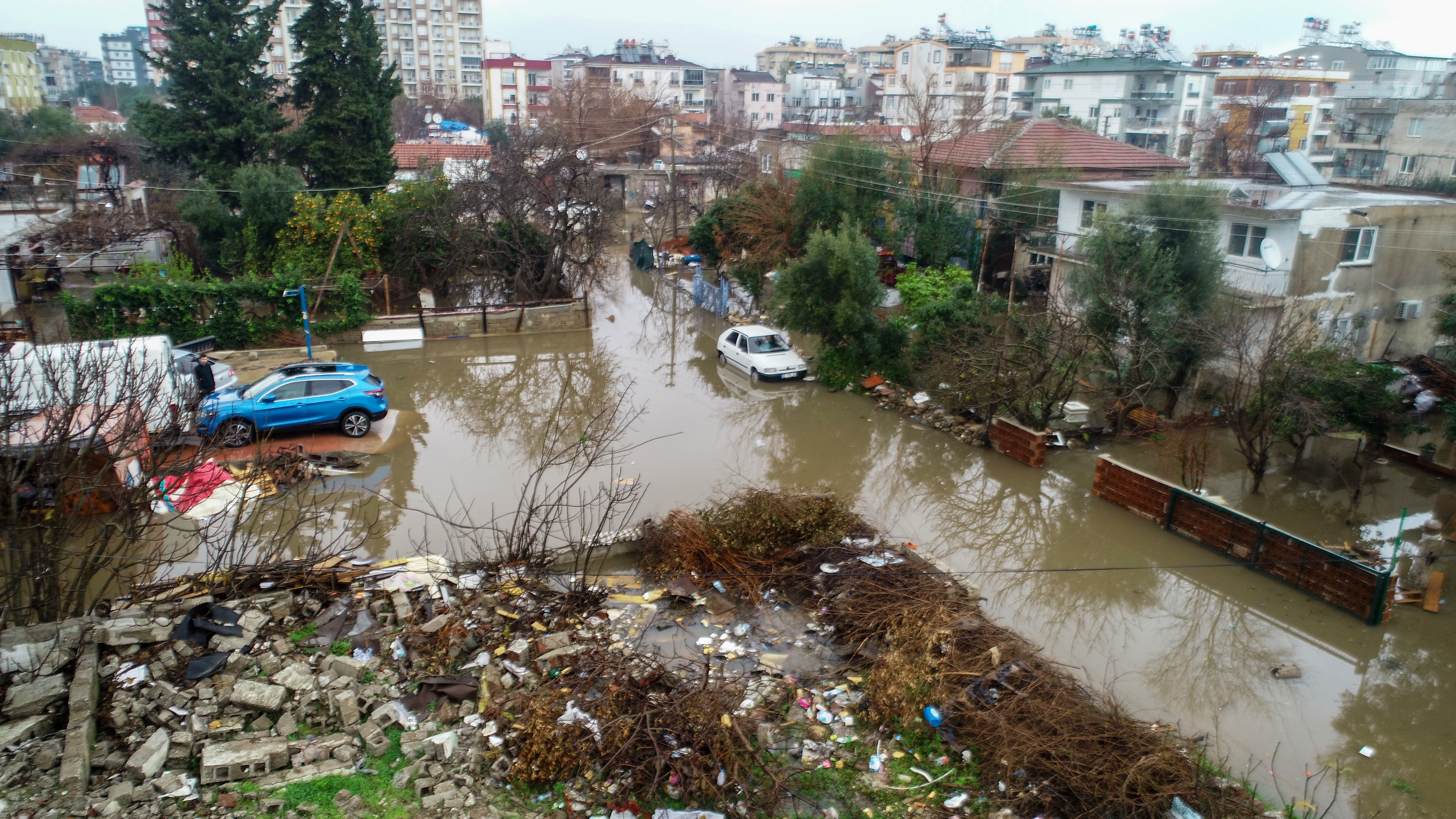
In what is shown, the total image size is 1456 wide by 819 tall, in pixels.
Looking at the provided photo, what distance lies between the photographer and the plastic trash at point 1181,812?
6.80 m

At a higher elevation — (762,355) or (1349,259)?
(1349,259)

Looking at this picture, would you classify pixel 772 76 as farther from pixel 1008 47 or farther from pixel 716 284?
pixel 716 284

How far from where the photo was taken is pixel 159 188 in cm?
2836

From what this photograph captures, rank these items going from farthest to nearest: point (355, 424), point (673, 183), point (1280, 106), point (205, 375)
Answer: point (1280, 106) < point (673, 183) < point (205, 375) < point (355, 424)

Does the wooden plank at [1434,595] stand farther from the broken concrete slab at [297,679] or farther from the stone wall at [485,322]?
the stone wall at [485,322]

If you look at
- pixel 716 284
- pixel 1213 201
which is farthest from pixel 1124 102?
pixel 1213 201

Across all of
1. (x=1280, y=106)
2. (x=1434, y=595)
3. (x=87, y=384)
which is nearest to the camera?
(x=87, y=384)

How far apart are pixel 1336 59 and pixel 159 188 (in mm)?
84180

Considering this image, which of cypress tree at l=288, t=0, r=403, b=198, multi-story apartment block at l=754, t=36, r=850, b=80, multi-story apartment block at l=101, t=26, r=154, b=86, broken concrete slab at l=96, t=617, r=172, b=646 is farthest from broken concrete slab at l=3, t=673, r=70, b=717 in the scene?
multi-story apartment block at l=101, t=26, r=154, b=86

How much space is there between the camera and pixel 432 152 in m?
41.8

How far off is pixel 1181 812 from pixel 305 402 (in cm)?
1489

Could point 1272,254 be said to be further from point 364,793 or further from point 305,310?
point 305,310

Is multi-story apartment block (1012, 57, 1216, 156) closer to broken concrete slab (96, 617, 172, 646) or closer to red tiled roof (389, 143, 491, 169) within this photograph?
red tiled roof (389, 143, 491, 169)

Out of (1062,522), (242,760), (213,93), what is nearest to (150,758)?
(242,760)
